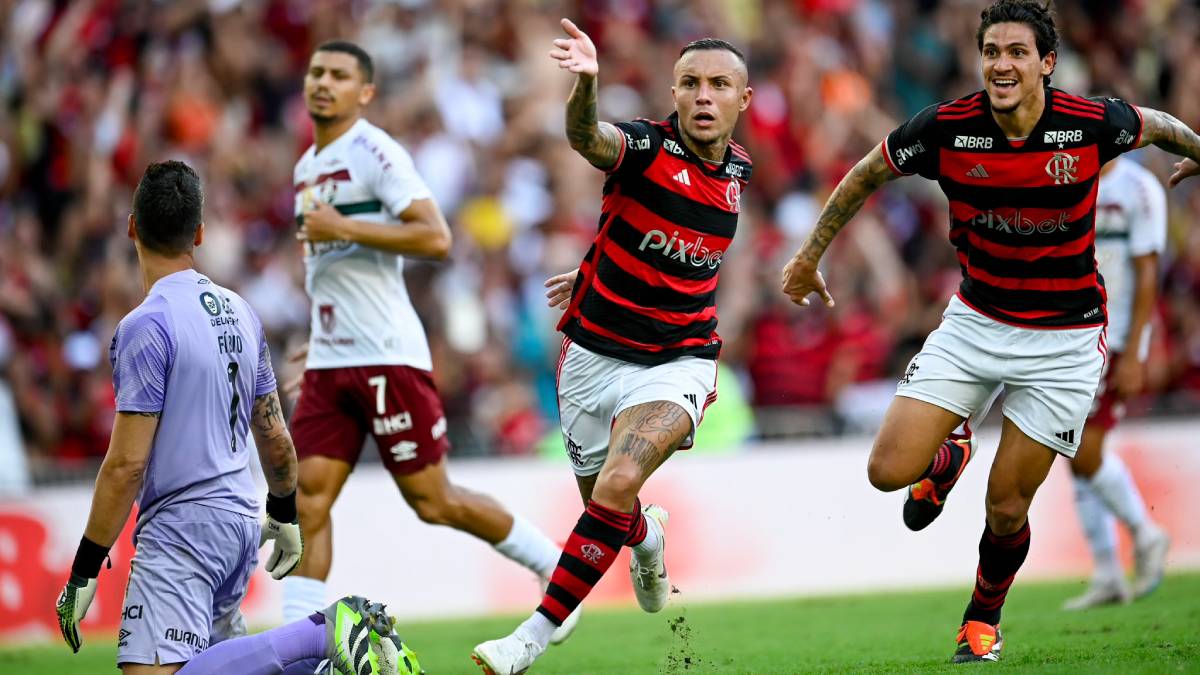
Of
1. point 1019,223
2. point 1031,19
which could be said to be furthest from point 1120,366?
point 1031,19

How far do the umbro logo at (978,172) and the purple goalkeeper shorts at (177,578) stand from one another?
3630mm

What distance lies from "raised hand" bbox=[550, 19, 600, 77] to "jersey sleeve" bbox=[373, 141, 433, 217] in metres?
1.92

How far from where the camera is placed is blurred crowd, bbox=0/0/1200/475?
14.5m

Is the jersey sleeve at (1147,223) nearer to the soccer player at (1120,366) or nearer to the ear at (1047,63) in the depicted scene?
the soccer player at (1120,366)

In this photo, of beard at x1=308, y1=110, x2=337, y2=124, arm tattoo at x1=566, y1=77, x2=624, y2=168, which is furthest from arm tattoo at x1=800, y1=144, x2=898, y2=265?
beard at x1=308, y1=110, x2=337, y2=124

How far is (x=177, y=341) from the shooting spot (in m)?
6.20

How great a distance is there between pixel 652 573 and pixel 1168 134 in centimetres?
333

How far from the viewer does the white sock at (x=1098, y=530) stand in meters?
10.4

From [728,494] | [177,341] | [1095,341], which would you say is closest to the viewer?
[177,341]

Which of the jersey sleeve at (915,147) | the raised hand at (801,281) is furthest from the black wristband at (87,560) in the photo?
the jersey sleeve at (915,147)

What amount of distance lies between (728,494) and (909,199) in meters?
4.98

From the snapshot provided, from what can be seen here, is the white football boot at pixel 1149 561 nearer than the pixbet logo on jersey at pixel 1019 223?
No

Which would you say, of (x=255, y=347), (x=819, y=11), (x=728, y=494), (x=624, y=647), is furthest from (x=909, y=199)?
(x=255, y=347)

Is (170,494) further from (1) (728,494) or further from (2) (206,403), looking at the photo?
(1) (728,494)
